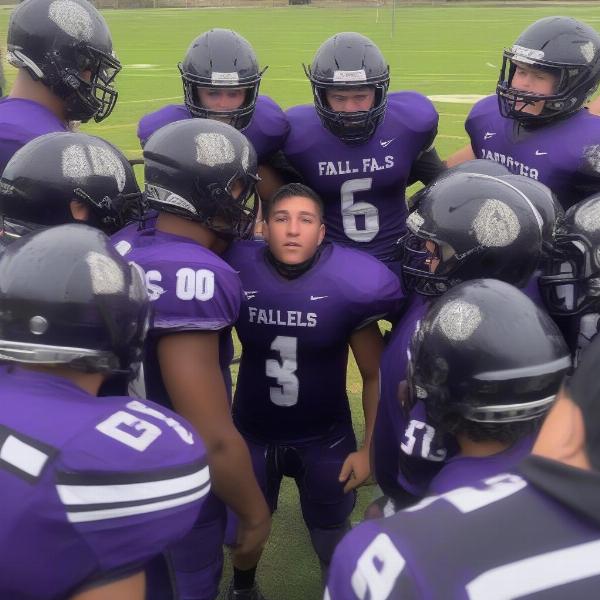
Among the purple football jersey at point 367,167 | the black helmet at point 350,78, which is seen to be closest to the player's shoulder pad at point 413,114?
the purple football jersey at point 367,167

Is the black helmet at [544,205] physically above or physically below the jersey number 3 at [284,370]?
above

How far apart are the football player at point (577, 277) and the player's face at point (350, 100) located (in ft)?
4.54

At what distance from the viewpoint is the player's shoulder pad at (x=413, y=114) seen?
13.4 ft

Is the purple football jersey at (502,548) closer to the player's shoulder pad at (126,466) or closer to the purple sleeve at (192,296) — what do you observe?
the player's shoulder pad at (126,466)

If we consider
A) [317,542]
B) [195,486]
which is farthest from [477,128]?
[195,486]

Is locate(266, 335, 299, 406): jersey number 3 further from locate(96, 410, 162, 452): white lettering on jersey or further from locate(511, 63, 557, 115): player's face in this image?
locate(511, 63, 557, 115): player's face

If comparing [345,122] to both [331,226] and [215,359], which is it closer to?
[331,226]

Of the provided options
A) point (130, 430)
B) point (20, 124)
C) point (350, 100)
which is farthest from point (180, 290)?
point (350, 100)

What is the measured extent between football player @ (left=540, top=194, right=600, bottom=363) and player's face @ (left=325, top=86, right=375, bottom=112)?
1.39 meters

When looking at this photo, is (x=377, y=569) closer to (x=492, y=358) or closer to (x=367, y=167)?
(x=492, y=358)

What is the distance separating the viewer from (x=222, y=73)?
13.0 ft

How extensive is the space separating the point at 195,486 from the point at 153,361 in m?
0.96

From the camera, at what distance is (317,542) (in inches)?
129

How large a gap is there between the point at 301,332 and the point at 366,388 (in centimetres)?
37
